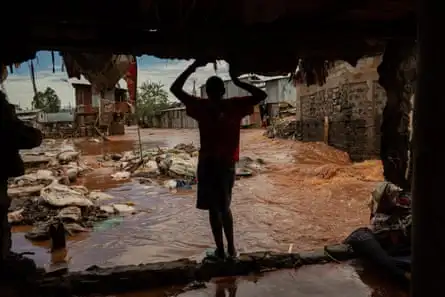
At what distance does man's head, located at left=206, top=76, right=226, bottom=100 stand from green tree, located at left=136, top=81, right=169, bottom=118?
4560cm

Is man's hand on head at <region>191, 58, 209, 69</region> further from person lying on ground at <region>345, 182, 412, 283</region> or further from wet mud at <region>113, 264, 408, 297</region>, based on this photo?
person lying on ground at <region>345, 182, 412, 283</region>

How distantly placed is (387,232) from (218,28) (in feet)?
10.1

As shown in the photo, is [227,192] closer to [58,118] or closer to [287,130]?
[287,130]

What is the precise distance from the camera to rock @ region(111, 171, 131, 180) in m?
13.4

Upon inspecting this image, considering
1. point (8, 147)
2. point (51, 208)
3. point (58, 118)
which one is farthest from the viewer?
point (58, 118)

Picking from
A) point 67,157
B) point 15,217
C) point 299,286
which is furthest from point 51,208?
point 67,157

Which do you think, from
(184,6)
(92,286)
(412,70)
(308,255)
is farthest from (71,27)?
(412,70)

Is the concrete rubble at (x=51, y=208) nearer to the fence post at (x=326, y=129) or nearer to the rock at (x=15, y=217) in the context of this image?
the rock at (x=15, y=217)

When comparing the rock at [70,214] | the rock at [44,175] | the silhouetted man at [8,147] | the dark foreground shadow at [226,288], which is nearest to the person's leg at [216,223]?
the dark foreground shadow at [226,288]

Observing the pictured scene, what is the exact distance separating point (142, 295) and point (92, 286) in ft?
1.78

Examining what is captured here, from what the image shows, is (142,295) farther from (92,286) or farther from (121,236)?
(121,236)

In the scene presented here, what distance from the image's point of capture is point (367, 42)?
4.27 metres

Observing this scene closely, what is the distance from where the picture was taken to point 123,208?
→ 29.0ft

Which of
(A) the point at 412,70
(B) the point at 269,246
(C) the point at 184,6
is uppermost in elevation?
(C) the point at 184,6
